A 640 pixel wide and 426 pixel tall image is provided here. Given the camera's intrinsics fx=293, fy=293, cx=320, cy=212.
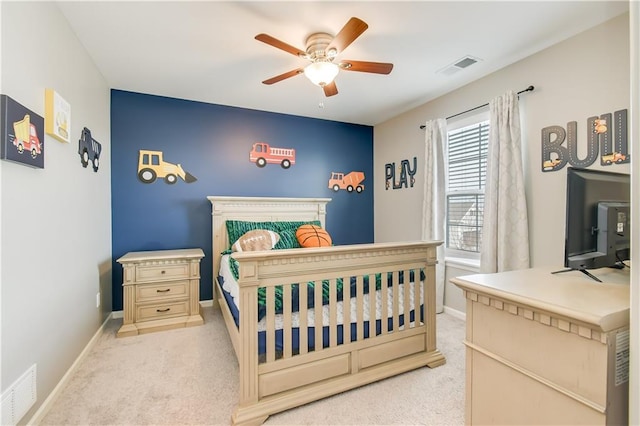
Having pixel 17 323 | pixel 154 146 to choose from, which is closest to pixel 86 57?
pixel 154 146

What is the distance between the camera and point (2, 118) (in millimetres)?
1296

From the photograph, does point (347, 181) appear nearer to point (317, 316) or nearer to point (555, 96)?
point (555, 96)

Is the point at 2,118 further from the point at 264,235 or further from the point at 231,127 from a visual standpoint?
the point at 231,127

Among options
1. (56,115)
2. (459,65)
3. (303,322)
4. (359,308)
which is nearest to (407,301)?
(359,308)

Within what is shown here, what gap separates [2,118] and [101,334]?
2.18m

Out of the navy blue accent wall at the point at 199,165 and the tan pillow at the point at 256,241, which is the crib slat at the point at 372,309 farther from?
the navy blue accent wall at the point at 199,165

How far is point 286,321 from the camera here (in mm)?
1736

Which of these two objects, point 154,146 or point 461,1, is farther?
point 154,146

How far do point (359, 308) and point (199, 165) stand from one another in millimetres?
2668

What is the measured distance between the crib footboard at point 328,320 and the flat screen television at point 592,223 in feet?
3.19

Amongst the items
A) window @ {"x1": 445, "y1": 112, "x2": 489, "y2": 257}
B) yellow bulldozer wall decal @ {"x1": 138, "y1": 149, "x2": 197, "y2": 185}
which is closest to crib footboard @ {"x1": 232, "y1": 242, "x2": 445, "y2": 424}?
window @ {"x1": 445, "y1": 112, "x2": 489, "y2": 257}

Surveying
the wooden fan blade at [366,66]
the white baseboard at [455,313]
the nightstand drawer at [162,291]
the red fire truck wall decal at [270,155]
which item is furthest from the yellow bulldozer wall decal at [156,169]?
the white baseboard at [455,313]

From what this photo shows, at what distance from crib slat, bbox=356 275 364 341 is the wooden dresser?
2.49 feet

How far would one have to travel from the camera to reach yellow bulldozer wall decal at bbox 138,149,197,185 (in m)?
3.32
